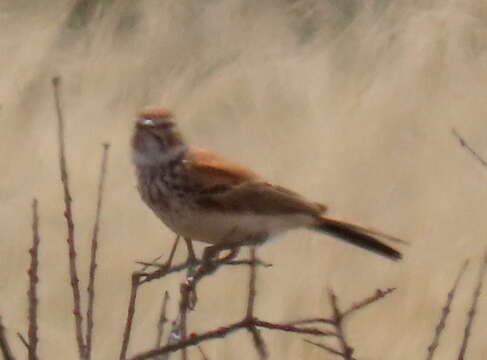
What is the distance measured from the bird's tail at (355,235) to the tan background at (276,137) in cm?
170

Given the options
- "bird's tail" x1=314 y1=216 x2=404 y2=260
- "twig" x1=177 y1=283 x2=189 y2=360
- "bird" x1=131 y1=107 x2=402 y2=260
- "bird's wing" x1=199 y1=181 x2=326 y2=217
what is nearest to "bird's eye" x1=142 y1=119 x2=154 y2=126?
"bird" x1=131 y1=107 x2=402 y2=260

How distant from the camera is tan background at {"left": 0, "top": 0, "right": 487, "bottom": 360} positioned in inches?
178

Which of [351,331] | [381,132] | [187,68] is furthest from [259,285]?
[187,68]

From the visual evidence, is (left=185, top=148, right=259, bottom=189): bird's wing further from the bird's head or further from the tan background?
the tan background

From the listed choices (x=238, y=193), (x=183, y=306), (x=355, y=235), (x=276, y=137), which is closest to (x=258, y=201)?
(x=238, y=193)

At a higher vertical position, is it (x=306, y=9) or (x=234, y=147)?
(x=306, y=9)

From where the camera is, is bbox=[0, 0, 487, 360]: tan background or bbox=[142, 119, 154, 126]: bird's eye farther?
bbox=[0, 0, 487, 360]: tan background

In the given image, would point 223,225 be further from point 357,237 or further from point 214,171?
point 357,237

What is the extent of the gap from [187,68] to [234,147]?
0.48 metres

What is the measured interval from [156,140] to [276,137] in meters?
2.49

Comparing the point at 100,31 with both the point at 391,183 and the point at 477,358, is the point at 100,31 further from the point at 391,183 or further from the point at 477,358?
the point at 477,358

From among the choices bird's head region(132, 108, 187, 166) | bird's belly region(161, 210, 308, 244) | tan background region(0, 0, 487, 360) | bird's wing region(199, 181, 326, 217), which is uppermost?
tan background region(0, 0, 487, 360)

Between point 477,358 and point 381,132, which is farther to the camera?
point 381,132

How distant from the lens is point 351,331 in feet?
14.6
